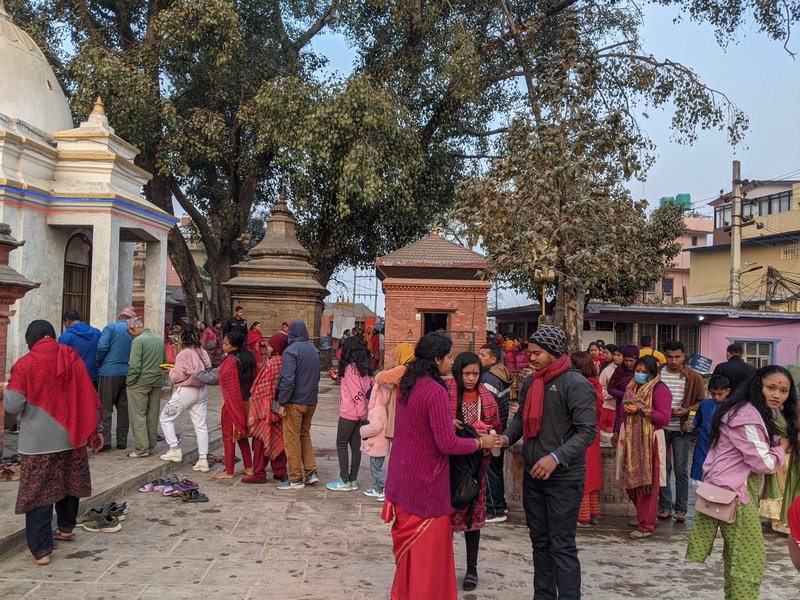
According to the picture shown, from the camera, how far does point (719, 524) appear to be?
4.20m

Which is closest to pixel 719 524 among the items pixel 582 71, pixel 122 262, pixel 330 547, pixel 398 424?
pixel 398 424

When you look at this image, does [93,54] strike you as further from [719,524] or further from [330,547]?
[719,524]

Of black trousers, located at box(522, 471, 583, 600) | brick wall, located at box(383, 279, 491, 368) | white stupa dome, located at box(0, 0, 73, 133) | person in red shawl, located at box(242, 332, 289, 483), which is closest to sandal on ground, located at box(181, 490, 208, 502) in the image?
person in red shawl, located at box(242, 332, 289, 483)

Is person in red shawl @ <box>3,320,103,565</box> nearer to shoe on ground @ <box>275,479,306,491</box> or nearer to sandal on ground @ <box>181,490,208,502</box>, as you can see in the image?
sandal on ground @ <box>181,490,208,502</box>

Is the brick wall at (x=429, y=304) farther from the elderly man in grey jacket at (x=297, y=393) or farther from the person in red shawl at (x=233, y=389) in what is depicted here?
the elderly man in grey jacket at (x=297, y=393)

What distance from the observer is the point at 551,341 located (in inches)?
164

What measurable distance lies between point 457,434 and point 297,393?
3098 millimetres

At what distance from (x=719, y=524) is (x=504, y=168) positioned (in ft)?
15.3

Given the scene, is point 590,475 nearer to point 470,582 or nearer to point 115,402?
point 470,582

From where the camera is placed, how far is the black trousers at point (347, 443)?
7.26m

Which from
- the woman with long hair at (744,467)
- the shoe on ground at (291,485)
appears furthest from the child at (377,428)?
the woman with long hair at (744,467)

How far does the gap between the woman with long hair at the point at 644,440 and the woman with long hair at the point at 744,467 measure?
1913 mm

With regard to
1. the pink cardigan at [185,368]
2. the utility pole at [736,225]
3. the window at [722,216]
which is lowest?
the pink cardigan at [185,368]

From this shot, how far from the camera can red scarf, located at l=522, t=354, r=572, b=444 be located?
13.4 ft
